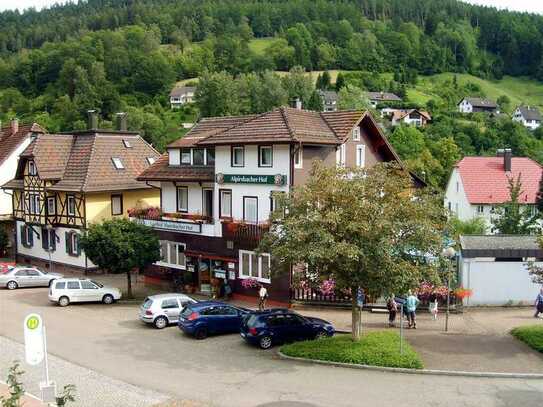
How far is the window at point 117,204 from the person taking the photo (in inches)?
1607

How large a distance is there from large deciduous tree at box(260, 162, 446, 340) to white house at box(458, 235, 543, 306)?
7.61 metres

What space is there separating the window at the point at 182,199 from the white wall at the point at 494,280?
16.1m

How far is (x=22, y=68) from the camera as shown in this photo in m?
153

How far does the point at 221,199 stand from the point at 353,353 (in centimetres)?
1512

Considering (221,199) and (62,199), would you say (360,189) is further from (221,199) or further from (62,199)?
(62,199)

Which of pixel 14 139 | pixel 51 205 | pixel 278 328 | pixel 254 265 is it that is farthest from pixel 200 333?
pixel 14 139

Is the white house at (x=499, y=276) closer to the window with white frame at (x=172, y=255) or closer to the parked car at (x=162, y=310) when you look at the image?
the parked car at (x=162, y=310)

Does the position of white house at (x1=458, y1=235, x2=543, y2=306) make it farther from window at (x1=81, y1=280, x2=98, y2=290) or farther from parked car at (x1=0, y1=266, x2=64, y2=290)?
parked car at (x1=0, y1=266, x2=64, y2=290)

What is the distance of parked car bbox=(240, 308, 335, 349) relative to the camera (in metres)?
22.3

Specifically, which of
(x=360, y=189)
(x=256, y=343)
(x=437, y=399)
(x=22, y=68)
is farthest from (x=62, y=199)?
(x=22, y=68)

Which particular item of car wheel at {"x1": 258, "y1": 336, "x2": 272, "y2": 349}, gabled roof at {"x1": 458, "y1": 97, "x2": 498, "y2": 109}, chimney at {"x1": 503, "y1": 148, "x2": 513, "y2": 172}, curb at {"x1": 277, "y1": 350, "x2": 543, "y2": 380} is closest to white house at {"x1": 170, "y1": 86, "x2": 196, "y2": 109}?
gabled roof at {"x1": 458, "y1": 97, "x2": 498, "y2": 109}

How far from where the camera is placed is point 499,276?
92.4 feet

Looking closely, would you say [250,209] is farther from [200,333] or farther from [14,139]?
[14,139]

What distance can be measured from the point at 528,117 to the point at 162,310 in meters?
138
